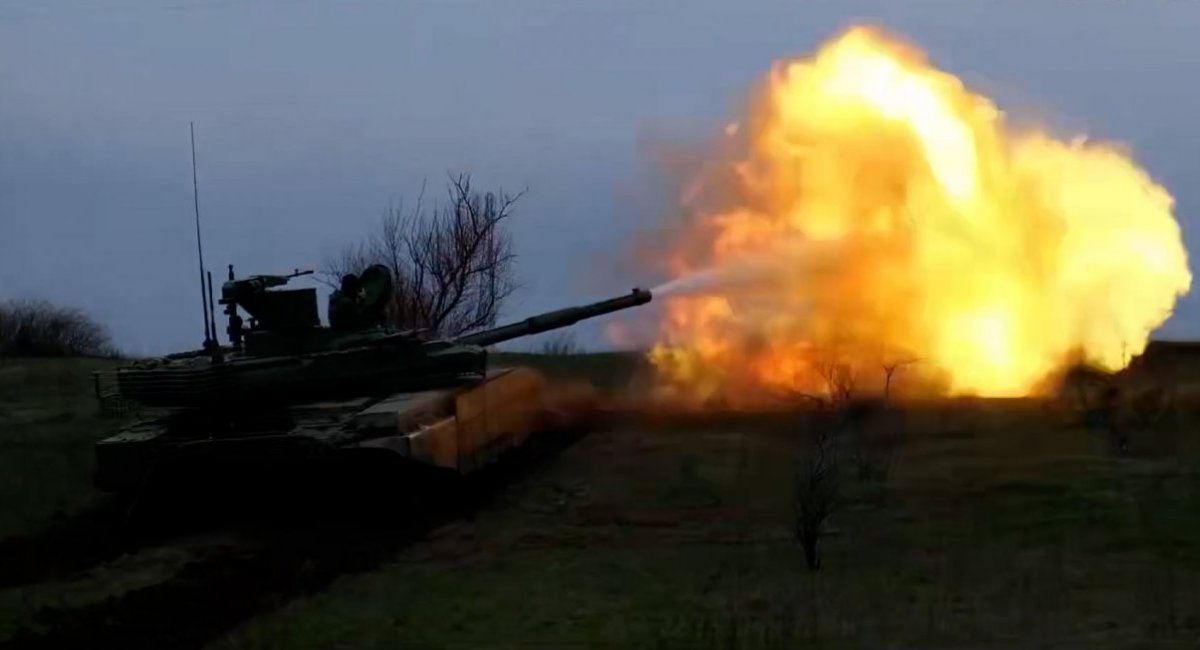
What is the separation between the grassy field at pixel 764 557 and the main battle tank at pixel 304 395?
108cm

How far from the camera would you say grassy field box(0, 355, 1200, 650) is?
1026cm

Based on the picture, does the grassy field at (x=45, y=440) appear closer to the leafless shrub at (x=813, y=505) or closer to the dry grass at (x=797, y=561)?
the dry grass at (x=797, y=561)

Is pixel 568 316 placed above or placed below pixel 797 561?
above

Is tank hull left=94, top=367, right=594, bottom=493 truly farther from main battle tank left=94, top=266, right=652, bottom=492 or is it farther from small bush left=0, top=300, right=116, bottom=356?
small bush left=0, top=300, right=116, bottom=356

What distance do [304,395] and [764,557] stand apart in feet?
20.1

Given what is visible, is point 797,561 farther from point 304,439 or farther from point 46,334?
point 46,334

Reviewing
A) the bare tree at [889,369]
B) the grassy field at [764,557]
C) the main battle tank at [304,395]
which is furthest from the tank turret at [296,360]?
the bare tree at [889,369]

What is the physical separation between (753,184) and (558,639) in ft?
51.4

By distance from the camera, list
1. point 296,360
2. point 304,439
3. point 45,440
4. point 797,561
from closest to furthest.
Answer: point 797,561 < point 304,439 < point 296,360 < point 45,440

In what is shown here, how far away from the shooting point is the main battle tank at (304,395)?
15445mm

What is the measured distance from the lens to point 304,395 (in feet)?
55.6

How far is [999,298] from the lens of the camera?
24.0m

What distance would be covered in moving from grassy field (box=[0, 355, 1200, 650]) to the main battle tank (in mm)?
1078

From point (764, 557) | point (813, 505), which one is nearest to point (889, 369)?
point (813, 505)
